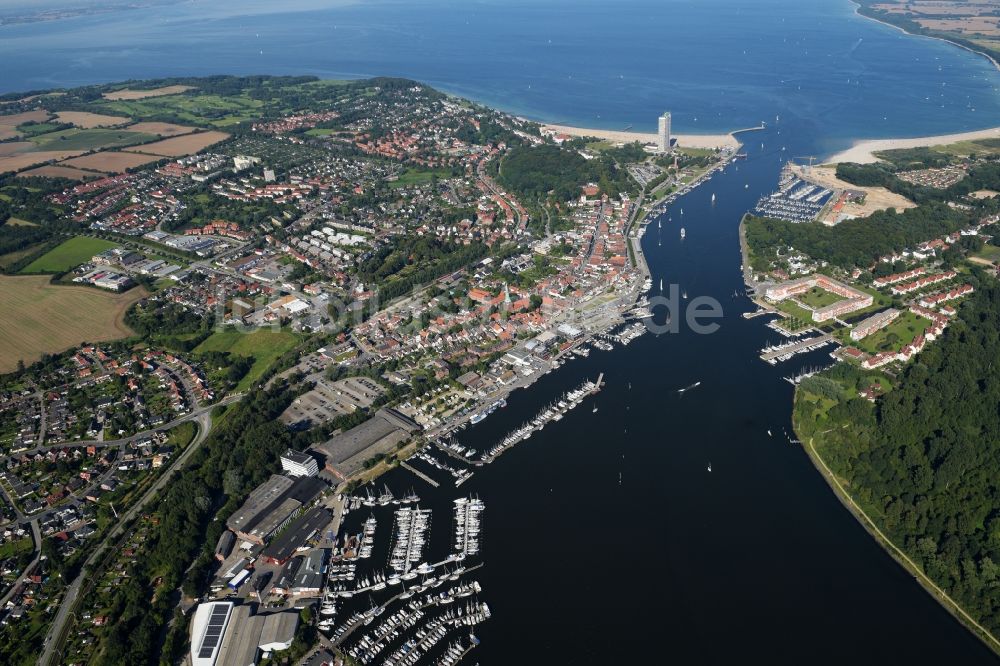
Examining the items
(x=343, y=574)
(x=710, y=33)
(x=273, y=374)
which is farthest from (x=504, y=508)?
(x=710, y=33)

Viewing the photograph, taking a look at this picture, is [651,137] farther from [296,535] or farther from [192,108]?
[296,535]

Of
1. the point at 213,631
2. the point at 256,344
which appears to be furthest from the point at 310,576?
the point at 256,344

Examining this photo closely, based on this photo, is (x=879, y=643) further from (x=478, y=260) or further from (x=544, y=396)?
(x=478, y=260)

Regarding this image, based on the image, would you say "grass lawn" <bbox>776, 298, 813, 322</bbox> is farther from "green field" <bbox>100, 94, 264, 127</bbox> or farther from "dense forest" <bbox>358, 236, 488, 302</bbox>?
"green field" <bbox>100, 94, 264, 127</bbox>

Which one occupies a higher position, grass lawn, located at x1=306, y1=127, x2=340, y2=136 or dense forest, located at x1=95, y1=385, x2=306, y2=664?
grass lawn, located at x1=306, y1=127, x2=340, y2=136

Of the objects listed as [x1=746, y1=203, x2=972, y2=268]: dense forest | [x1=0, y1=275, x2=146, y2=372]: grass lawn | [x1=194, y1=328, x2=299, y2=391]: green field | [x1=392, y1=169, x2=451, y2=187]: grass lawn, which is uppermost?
[x1=746, y1=203, x2=972, y2=268]: dense forest

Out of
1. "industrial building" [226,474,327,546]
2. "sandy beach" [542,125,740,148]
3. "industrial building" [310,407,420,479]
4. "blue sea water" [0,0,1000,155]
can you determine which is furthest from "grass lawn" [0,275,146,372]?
"blue sea water" [0,0,1000,155]

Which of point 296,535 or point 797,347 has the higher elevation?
point 797,347
